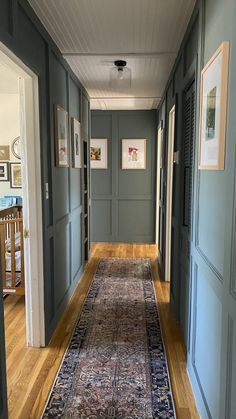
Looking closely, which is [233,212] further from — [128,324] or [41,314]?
[128,324]

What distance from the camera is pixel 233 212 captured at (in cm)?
126

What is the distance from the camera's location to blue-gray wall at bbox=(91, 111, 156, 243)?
19.7 feet

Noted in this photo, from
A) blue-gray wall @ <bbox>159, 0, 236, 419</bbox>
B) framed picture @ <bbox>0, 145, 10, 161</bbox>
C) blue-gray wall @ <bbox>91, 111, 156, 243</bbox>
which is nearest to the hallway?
blue-gray wall @ <bbox>159, 0, 236, 419</bbox>

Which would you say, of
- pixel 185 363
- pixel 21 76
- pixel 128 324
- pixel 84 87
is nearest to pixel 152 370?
pixel 185 363

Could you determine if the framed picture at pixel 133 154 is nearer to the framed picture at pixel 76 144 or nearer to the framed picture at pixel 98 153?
the framed picture at pixel 98 153

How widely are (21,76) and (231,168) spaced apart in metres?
1.68

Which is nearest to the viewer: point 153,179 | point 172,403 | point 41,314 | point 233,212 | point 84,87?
point 233,212

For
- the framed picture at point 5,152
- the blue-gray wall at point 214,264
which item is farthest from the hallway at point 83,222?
the framed picture at point 5,152

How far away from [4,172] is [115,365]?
4.24 meters

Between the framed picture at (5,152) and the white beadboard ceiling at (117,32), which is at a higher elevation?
the white beadboard ceiling at (117,32)

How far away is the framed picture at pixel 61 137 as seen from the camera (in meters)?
2.88

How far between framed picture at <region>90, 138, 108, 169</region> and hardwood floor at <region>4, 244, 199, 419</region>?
2918 millimetres

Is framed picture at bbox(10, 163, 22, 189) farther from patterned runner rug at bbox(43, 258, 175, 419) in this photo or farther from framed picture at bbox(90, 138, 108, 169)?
patterned runner rug at bbox(43, 258, 175, 419)

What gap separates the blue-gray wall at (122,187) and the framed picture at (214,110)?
427 cm
